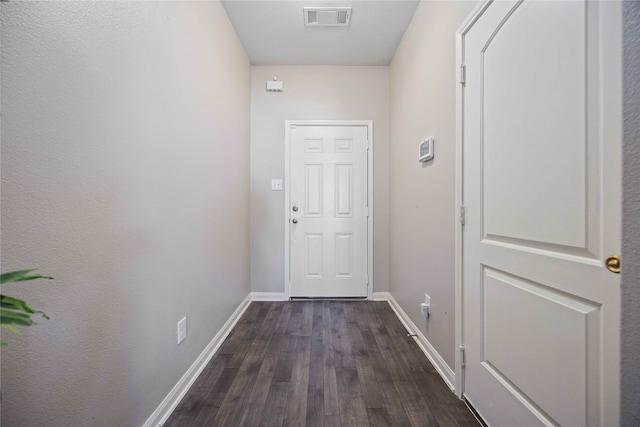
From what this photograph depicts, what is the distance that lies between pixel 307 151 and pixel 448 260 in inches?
72.3

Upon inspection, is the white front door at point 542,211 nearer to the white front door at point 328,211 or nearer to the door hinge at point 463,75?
the door hinge at point 463,75

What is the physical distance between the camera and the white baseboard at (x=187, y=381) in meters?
1.19

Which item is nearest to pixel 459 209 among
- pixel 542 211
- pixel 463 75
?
pixel 542 211

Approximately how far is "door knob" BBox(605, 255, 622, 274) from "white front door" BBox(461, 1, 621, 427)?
13 millimetres

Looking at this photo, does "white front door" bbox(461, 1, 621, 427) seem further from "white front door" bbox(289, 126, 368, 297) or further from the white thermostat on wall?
"white front door" bbox(289, 126, 368, 297)

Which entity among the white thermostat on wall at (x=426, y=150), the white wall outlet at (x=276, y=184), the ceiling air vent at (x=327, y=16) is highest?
the ceiling air vent at (x=327, y=16)

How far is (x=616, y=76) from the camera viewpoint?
0.69 m

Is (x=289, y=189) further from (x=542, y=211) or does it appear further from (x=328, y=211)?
(x=542, y=211)

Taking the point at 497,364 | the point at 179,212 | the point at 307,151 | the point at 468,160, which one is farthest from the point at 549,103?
the point at 307,151

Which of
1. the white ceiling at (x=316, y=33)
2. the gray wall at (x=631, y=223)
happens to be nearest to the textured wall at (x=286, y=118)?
the white ceiling at (x=316, y=33)

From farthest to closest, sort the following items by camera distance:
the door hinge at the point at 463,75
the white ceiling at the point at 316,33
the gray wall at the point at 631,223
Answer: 1. the white ceiling at the point at 316,33
2. the door hinge at the point at 463,75
3. the gray wall at the point at 631,223

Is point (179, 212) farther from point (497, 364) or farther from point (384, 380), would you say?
point (497, 364)

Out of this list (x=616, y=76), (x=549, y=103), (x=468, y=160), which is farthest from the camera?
(x=468, y=160)

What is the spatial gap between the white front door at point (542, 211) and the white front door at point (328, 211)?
1.53m
